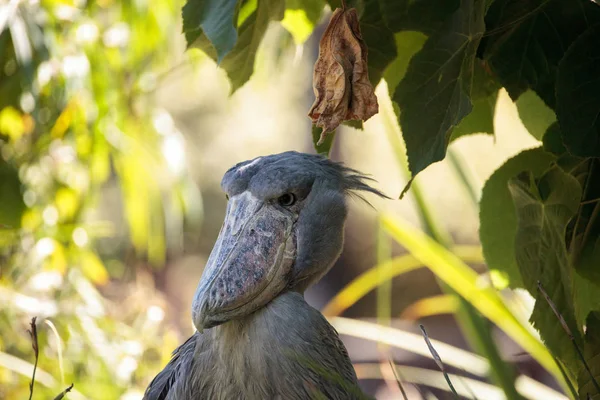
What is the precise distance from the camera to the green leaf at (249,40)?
1.08 meters

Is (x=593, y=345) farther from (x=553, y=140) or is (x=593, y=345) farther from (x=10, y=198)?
(x=10, y=198)

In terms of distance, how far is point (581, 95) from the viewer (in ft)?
3.19

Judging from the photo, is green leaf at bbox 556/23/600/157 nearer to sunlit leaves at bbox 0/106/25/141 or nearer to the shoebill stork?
the shoebill stork

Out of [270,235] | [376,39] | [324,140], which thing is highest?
[376,39]

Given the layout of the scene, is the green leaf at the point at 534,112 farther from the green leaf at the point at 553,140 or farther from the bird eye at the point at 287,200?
the bird eye at the point at 287,200

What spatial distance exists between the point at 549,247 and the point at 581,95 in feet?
0.66

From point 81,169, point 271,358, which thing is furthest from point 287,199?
point 81,169

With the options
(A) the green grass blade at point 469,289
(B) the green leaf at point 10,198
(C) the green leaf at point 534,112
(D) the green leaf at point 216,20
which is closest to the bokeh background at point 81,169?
(B) the green leaf at point 10,198

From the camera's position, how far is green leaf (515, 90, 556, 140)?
1.17m

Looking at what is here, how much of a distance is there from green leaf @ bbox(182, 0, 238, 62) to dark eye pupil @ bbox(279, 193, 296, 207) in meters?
0.30

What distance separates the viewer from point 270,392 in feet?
3.70

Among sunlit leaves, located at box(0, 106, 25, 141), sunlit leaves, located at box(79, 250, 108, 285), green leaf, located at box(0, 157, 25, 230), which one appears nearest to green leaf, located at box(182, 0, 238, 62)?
green leaf, located at box(0, 157, 25, 230)

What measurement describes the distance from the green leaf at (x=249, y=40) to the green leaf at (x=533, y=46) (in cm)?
28

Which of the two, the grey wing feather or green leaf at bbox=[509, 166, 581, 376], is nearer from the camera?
green leaf at bbox=[509, 166, 581, 376]
